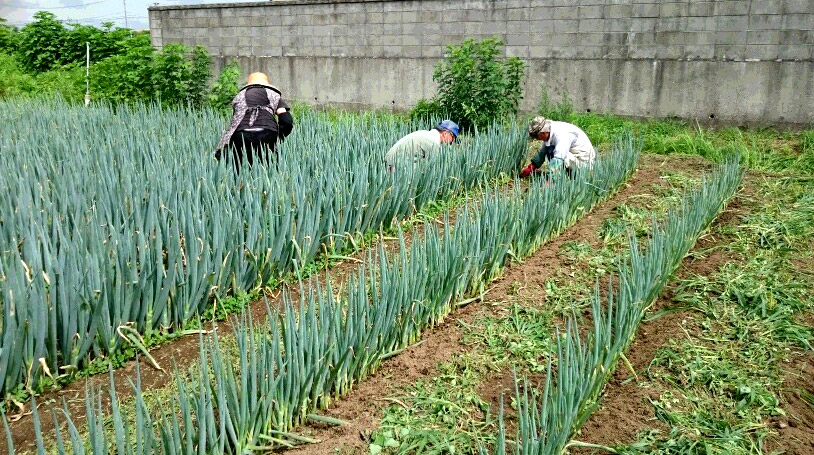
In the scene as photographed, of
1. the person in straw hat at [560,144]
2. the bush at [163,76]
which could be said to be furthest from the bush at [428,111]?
the bush at [163,76]

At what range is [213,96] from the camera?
880cm

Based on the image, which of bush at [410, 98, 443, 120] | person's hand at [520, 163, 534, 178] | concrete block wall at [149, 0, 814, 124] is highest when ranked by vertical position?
concrete block wall at [149, 0, 814, 124]

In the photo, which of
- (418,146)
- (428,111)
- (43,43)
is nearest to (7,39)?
(43,43)

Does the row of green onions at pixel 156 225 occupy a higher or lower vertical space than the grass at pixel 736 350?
higher

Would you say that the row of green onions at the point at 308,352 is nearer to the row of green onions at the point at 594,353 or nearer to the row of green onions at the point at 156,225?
the row of green onions at the point at 156,225

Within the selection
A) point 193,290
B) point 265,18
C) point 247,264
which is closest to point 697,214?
point 247,264

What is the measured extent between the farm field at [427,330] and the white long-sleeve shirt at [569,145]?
20.5 inches

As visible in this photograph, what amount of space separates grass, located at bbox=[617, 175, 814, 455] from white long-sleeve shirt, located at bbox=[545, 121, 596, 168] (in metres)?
1.55

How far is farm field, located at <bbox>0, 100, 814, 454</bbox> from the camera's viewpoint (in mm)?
2293

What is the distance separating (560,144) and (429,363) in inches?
131

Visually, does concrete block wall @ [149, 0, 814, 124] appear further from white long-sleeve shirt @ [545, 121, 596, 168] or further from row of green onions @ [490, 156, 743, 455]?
row of green onions @ [490, 156, 743, 455]

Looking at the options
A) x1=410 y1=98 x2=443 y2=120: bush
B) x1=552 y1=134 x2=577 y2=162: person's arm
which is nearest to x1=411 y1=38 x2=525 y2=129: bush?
x1=410 y1=98 x2=443 y2=120: bush

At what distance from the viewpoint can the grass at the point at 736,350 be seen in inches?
97.2

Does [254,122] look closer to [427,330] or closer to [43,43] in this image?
[427,330]
